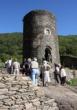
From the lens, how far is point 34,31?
35562mm

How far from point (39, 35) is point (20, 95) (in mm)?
24145

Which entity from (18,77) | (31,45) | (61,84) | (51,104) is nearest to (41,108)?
(51,104)

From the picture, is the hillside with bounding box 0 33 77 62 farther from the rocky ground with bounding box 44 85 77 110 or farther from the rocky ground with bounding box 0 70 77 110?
the rocky ground with bounding box 0 70 77 110

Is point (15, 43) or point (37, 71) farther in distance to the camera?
point (15, 43)

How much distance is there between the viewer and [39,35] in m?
35.5

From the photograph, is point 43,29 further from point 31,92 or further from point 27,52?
point 31,92

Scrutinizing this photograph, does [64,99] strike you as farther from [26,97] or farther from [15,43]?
[15,43]

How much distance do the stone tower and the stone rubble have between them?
74.1 ft

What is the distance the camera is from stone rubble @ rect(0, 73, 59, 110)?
11.3m

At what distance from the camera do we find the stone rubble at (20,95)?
445 inches

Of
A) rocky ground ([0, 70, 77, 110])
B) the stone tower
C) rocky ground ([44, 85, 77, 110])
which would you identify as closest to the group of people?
rocky ground ([44, 85, 77, 110])

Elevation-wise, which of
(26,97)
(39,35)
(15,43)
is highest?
(15,43)

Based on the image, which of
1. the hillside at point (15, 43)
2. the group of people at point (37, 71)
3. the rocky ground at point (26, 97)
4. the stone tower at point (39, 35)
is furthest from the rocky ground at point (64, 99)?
the hillside at point (15, 43)

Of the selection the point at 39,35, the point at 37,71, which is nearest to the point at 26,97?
the point at 37,71
